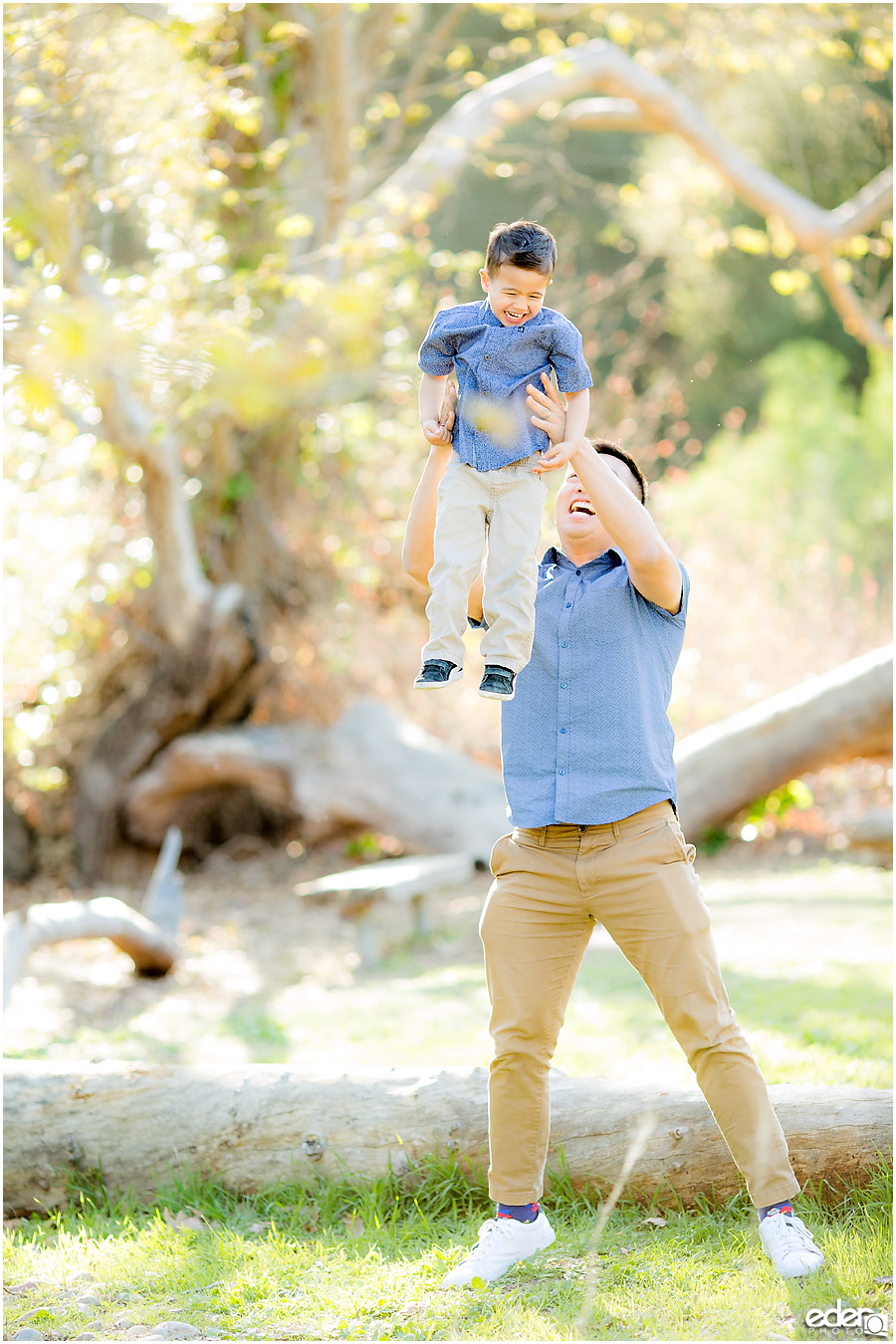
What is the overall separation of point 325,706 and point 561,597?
19.9 ft

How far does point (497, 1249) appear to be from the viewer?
95.7 inches

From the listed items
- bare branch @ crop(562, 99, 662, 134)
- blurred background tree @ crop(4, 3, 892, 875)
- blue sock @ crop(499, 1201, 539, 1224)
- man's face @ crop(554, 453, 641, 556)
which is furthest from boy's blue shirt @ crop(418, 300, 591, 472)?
bare branch @ crop(562, 99, 662, 134)

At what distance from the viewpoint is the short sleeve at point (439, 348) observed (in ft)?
7.64

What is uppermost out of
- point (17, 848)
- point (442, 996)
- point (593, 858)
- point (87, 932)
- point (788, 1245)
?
point (593, 858)

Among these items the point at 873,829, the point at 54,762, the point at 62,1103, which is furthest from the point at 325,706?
the point at 62,1103

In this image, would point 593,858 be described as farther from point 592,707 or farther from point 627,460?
point 627,460

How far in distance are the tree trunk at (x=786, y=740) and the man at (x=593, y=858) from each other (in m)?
4.49

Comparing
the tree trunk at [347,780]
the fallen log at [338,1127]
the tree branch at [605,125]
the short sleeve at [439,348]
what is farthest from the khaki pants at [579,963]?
the tree branch at [605,125]

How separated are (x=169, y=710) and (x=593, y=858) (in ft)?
20.3

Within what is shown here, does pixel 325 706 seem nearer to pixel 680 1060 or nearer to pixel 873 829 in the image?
pixel 873 829

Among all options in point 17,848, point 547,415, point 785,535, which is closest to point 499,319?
point 547,415

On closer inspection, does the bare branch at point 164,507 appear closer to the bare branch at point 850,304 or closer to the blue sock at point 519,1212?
the blue sock at point 519,1212

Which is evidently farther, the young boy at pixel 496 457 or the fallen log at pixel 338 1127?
the fallen log at pixel 338 1127

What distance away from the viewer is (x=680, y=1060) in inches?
153
